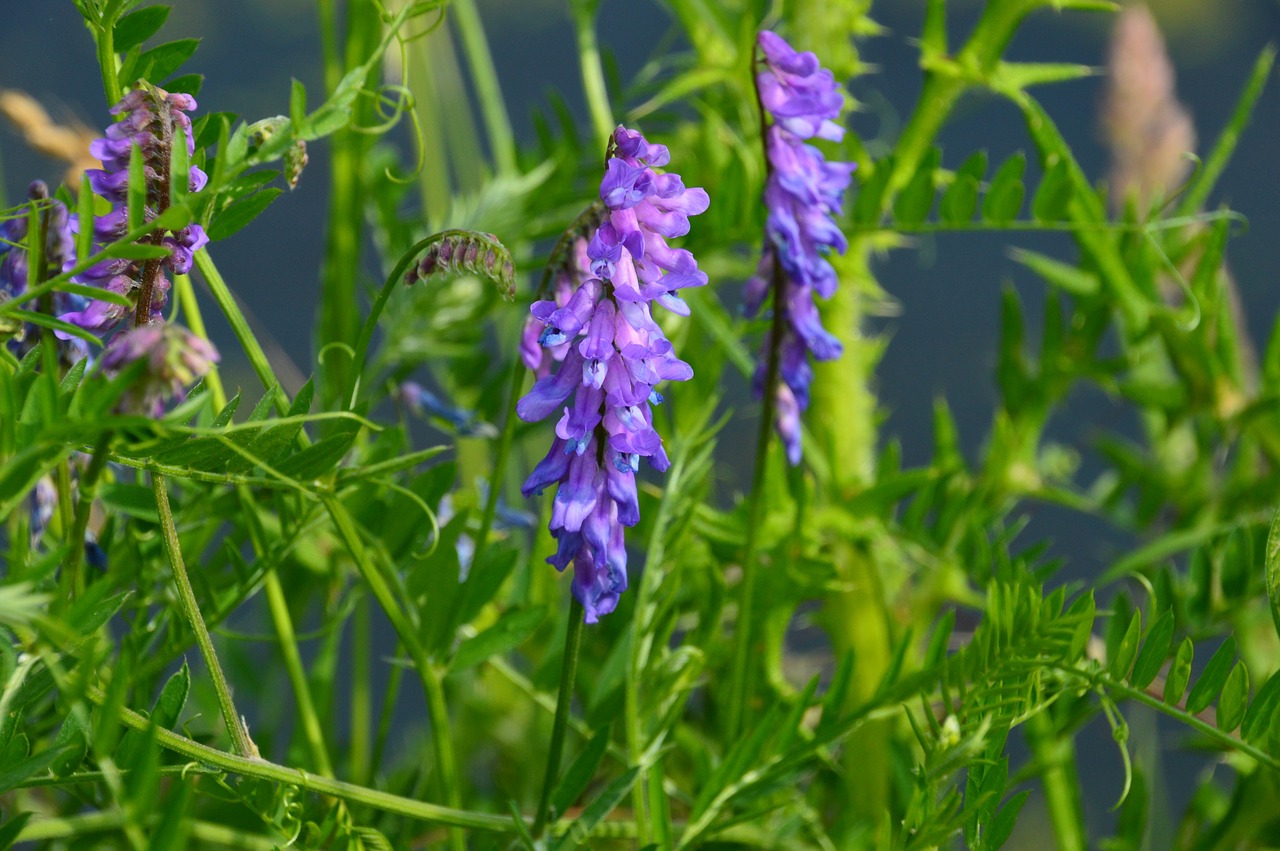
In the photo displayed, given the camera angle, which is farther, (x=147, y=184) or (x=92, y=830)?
(x=92, y=830)

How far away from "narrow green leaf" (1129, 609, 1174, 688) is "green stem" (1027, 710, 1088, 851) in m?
0.14

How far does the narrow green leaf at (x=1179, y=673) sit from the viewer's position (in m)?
0.41

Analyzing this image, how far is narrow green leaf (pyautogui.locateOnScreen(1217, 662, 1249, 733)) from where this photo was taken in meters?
0.41

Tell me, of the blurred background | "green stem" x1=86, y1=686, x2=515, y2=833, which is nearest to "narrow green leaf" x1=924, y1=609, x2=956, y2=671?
"green stem" x1=86, y1=686, x2=515, y2=833

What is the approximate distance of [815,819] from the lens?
1.92 feet

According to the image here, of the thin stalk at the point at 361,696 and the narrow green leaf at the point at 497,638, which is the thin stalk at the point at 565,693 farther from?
the thin stalk at the point at 361,696

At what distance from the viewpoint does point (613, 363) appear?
356 mm

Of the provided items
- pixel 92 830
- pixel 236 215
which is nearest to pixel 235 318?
pixel 236 215

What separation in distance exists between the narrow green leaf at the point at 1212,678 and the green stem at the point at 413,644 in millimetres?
281

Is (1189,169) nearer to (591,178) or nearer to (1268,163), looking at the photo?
(1268,163)

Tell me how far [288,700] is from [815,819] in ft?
2.21

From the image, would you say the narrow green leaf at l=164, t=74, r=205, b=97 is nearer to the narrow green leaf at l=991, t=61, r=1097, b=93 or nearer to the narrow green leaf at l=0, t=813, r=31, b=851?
the narrow green leaf at l=0, t=813, r=31, b=851

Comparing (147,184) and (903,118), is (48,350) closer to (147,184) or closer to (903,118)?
(147,184)

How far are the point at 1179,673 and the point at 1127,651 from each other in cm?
2
